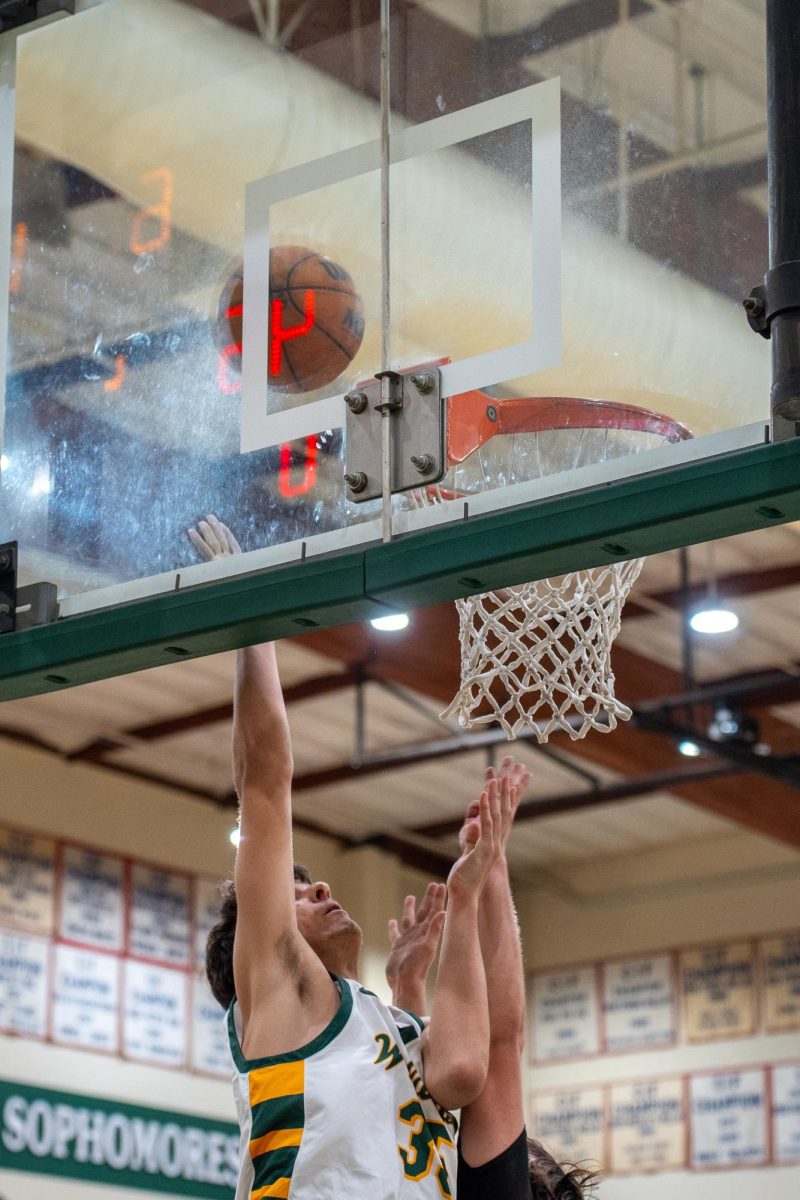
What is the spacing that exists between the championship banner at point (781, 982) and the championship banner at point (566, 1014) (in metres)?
1.18

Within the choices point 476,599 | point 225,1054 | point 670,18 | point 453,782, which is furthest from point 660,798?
point 670,18

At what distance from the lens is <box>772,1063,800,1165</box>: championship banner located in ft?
39.3

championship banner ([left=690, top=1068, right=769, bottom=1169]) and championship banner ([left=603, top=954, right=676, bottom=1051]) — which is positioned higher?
championship banner ([left=603, top=954, right=676, bottom=1051])

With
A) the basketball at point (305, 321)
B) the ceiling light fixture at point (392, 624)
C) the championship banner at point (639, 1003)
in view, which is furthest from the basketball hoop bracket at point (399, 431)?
the championship banner at point (639, 1003)

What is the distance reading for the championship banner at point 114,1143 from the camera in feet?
34.4

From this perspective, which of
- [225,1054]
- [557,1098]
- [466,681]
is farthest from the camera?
[557,1098]

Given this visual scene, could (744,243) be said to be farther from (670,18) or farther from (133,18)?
(133,18)

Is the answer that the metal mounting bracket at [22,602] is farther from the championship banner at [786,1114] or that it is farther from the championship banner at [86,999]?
the championship banner at [786,1114]

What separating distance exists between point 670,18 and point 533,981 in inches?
416

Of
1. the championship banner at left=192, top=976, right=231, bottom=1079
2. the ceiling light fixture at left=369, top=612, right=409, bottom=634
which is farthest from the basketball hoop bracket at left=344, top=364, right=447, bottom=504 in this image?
the championship banner at left=192, top=976, right=231, bottom=1079

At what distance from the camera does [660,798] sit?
12.3 meters

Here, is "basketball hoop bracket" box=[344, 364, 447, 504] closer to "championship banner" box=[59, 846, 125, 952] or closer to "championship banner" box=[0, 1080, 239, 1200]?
"championship banner" box=[0, 1080, 239, 1200]

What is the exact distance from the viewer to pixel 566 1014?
42.9 feet

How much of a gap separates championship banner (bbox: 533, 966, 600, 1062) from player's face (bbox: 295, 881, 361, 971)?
9256mm
